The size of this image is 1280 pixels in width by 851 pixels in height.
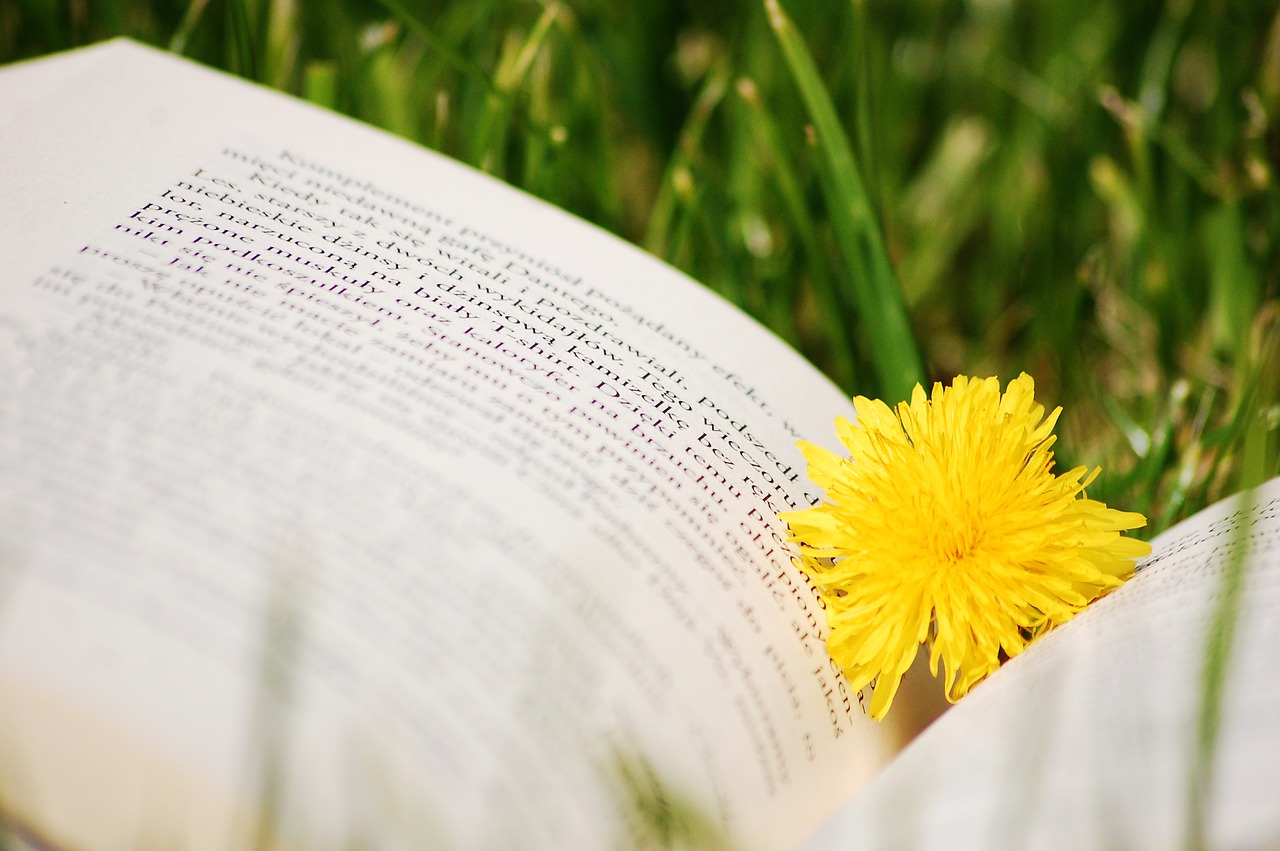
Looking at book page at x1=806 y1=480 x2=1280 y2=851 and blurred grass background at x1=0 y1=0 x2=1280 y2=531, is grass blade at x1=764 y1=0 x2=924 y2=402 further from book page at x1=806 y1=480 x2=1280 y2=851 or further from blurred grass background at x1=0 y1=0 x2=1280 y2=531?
book page at x1=806 y1=480 x2=1280 y2=851

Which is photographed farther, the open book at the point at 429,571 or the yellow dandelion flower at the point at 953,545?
the yellow dandelion flower at the point at 953,545

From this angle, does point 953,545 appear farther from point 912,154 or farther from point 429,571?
point 912,154

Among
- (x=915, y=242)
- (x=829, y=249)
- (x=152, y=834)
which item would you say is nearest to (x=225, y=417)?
(x=152, y=834)

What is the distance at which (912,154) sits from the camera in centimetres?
99

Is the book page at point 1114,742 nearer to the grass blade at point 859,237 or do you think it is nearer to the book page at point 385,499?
the book page at point 385,499

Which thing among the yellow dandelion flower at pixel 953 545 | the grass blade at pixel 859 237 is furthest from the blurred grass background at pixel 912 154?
the yellow dandelion flower at pixel 953 545

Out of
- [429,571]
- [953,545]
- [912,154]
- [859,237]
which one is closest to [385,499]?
[429,571]

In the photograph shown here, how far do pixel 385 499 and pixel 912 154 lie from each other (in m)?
0.78

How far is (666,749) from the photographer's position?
373 mm

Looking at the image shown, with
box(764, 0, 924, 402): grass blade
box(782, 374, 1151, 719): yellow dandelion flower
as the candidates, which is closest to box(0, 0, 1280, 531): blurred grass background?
box(764, 0, 924, 402): grass blade

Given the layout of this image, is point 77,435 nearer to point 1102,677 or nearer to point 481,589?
point 481,589

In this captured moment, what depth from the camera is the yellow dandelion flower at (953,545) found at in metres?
0.43

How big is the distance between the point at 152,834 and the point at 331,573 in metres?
0.10

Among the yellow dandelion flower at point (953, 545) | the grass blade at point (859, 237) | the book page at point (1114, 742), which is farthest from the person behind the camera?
the grass blade at point (859, 237)
